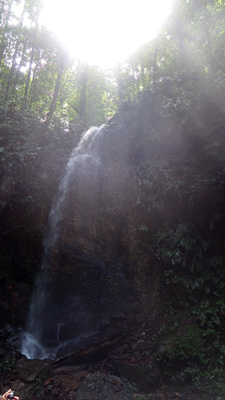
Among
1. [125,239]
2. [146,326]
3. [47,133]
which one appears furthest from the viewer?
[47,133]

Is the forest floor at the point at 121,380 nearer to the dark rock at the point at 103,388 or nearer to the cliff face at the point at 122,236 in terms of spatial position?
the dark rock at the point at 103,388

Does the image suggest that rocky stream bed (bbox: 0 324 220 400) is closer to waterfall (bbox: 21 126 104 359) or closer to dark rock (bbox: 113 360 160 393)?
dark rock (bbox: 113 360 160 393)

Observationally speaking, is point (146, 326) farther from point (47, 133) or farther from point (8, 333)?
point (47, 133)

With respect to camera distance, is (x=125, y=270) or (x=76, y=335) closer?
(x=76, y=335)

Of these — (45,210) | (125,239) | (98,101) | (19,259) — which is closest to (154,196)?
(125,239)

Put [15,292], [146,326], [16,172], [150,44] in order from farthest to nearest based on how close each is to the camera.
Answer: [150,44] → [16,172] → [15,292] → [146,326]

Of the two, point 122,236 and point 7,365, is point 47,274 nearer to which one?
point 7,365

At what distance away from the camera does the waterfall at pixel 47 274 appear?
7871mm

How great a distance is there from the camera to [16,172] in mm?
9820

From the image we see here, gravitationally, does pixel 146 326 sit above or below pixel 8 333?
above

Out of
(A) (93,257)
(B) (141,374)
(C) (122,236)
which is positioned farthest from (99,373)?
(C) (122,236)

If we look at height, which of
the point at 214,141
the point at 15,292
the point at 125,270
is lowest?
the point at 15,292

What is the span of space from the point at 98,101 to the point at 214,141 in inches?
644

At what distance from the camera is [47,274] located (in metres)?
8.83
